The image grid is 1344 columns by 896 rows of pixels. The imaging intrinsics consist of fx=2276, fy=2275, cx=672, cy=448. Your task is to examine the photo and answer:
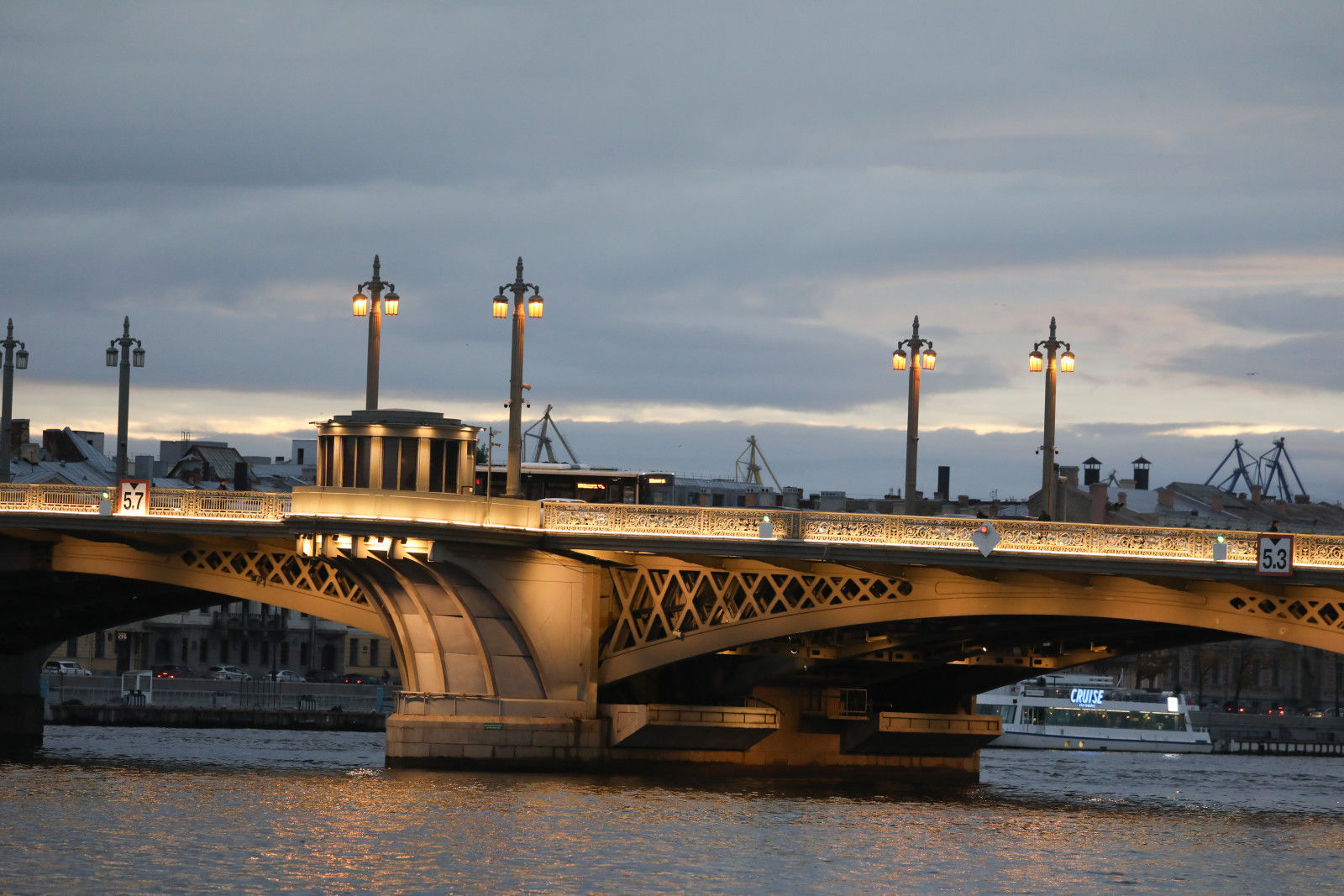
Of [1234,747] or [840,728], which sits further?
[1234,747]

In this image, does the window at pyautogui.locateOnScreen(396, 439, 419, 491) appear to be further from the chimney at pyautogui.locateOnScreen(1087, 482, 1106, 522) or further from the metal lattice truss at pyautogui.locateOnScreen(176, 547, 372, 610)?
the chimney at pyautogui.locateOnScreen(1087, 482, 1106, 522)

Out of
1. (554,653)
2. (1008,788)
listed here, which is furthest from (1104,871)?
(1008,788)

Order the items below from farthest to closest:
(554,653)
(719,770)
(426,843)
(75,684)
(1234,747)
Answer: (1234,747) < (75,684) < (719,770) < (554,653) < (426,843)

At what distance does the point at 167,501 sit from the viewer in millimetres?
62312

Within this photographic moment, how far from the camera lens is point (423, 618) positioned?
198 feet

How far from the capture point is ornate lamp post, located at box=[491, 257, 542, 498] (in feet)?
187

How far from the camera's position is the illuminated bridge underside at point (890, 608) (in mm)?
55000

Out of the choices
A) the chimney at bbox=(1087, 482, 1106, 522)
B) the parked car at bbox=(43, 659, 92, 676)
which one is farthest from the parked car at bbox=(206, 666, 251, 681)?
the chimney at bbox=(1087, 482, 1106, 522)

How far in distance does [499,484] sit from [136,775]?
1747 cm

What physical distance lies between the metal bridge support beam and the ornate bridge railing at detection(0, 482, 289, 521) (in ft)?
56.3

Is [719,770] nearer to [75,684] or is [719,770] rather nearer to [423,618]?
[423,618]

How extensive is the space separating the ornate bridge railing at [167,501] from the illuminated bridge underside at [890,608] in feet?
A: 30.6

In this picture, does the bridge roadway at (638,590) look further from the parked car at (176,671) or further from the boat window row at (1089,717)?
the parked car at (176,671)

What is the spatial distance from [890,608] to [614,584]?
7.95 metres
